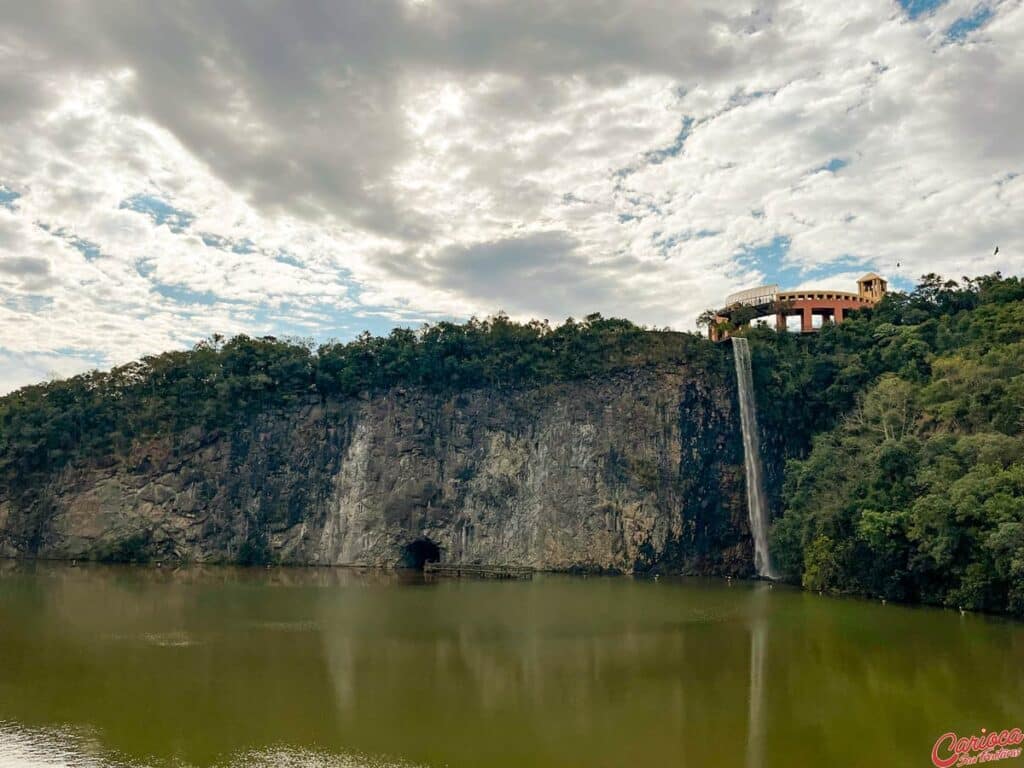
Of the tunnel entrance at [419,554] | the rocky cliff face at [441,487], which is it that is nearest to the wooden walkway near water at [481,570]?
the rocky cliff face at [441,487]

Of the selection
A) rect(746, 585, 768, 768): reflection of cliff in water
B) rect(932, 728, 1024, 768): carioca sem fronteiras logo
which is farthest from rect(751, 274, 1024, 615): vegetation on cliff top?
rect(932, 728, 1024, 768): carioca sem fronteiras logo

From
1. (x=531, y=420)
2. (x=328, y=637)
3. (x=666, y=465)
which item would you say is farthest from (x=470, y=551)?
(x=328, y=637)

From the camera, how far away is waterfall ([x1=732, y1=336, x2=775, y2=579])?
4234 cm

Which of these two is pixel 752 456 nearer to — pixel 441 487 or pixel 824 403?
pixel 824 403

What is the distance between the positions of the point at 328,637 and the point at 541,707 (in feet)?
27.5

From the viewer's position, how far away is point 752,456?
146 feet

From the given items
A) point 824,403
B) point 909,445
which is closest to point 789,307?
point 824,403

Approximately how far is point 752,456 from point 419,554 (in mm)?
20177

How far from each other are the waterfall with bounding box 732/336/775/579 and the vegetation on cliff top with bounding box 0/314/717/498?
22.4 feet

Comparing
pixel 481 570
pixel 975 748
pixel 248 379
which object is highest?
pixel 248 379

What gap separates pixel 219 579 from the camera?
38.7 m

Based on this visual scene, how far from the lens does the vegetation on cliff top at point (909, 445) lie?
84.1ft

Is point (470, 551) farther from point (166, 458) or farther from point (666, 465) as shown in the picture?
point (166, 458)

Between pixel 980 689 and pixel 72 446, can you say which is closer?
pixel 980 689
